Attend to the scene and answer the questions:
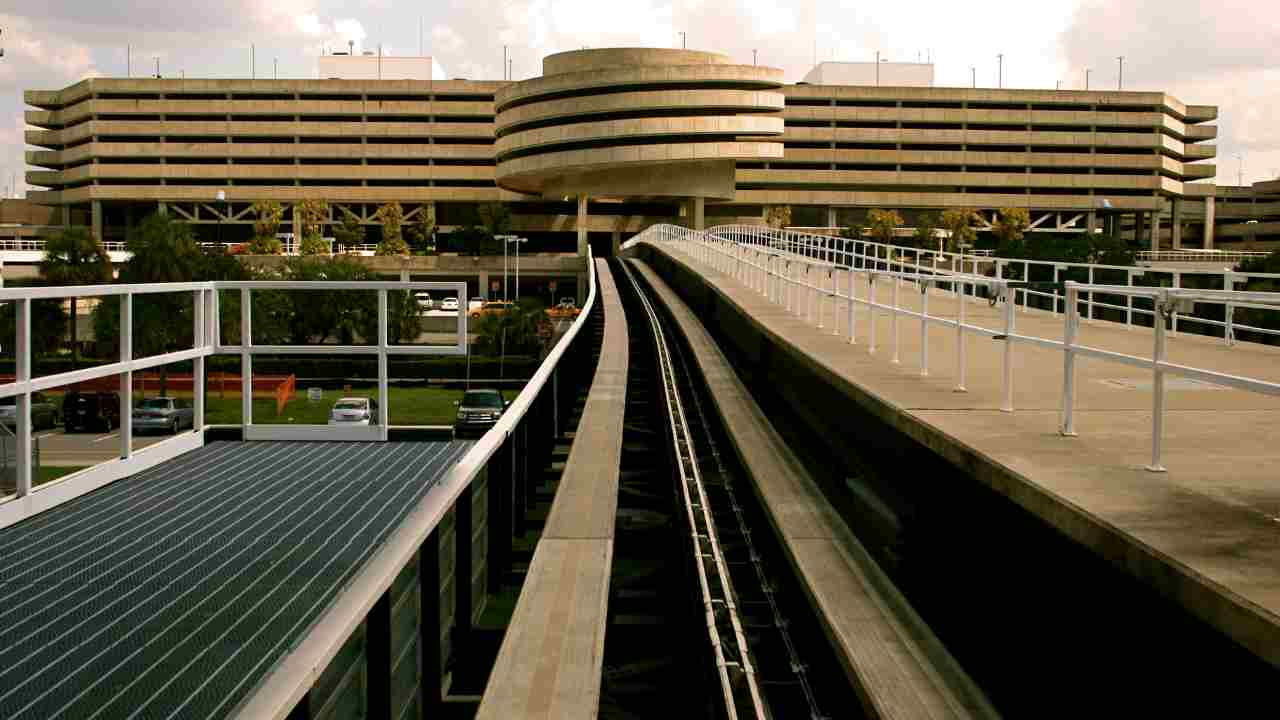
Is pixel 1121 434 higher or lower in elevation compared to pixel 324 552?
higher

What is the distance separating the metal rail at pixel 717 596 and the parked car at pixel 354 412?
3422mm

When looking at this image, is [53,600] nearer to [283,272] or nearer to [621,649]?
[621,649]

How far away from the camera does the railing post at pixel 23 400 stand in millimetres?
9062

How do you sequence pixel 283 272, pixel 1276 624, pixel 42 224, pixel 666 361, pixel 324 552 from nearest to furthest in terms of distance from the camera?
pixel 1276 624
pixel 324 552
pixel 666 361
pixel 283 272
pixel 42 224

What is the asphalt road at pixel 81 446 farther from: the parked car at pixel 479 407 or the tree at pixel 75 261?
the tree at pixel 75 261

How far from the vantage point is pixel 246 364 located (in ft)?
42.3

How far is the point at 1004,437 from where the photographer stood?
28.8 ft

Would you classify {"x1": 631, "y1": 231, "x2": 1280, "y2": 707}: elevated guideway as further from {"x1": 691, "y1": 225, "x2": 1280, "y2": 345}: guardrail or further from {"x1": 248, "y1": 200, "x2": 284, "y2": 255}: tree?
{"x1": 248, "y1": 200, "x2": 284, "y2": 255}: tree

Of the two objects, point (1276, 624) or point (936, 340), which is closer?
point (1276, 624)

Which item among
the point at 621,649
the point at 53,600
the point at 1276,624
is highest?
the point at 1276,624

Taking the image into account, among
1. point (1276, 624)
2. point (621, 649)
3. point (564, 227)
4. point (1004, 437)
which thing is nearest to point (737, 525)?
point (621, 649)

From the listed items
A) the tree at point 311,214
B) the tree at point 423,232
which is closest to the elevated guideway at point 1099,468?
the tree at point 311,214

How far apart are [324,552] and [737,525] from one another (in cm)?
531

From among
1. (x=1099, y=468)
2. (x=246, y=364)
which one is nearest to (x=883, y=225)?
(x=246, y=364)
